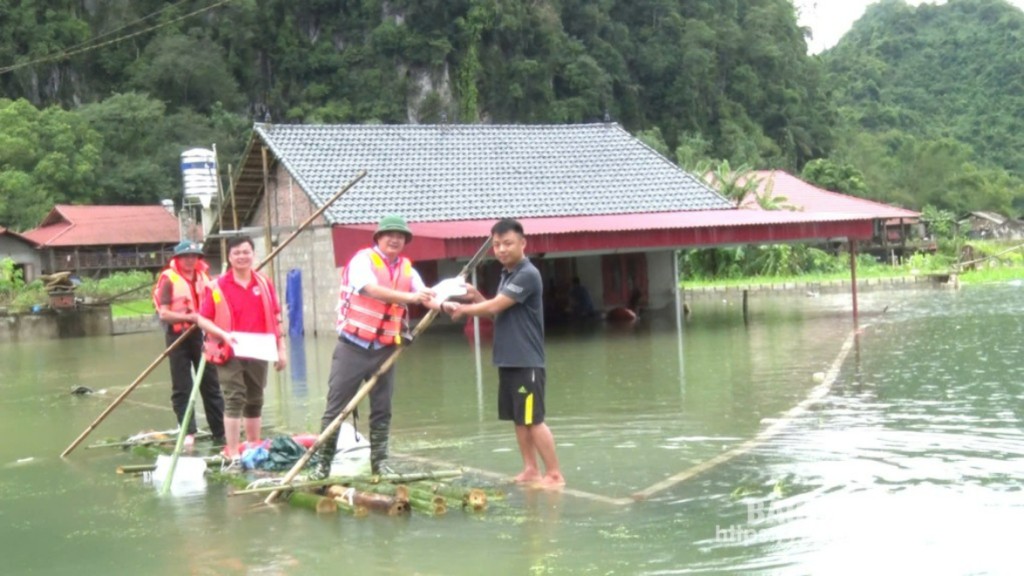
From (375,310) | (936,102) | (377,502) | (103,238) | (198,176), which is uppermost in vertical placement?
(936,102)

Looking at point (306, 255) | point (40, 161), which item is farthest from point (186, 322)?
point (40, 161)

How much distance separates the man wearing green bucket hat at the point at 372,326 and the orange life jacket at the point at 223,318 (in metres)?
1.16

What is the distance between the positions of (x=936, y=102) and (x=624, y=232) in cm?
7214

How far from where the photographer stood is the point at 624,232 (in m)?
21.8

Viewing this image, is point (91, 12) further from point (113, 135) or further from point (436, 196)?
point (436, 196)

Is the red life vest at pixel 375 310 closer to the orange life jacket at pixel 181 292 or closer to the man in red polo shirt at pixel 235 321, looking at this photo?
the man in red polo shirt at pixel 235 321

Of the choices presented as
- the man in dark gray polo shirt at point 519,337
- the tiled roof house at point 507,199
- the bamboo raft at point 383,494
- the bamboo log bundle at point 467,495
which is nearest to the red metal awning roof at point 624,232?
the tiled roof house at point 507,199

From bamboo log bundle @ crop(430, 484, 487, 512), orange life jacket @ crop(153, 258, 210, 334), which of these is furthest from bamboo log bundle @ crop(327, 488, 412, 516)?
orange life jacket @ crop(153, 258, 210, 334)

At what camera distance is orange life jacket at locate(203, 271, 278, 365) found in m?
8.95

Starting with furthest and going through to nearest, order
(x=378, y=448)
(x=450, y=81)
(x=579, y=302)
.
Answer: (x=450, y=81) → (x=579, y=302) → (x=378, y=448)

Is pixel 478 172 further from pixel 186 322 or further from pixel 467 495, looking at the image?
pixel 467 495

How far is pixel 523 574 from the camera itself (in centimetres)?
593

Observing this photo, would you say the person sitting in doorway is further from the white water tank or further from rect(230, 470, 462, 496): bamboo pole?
rect(230, 470, 462, 496): bamboo pole

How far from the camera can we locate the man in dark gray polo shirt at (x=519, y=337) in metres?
7.71
